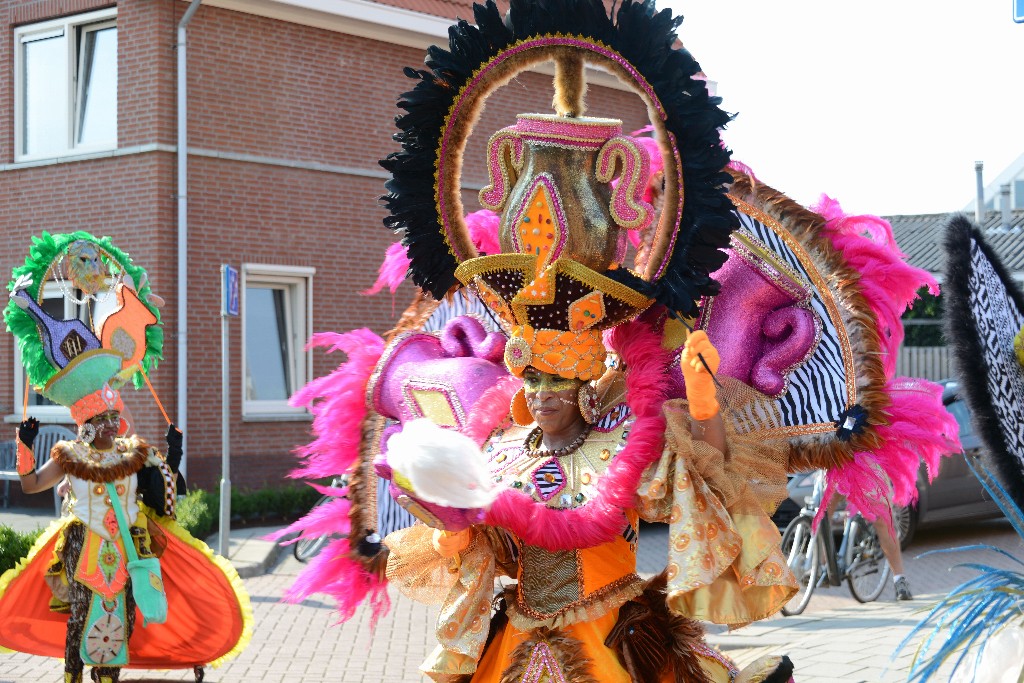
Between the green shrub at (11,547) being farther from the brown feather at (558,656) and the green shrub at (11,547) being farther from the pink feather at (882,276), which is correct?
the pink feather at (882,276)

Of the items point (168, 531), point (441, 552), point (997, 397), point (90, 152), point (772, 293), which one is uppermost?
point (90, 152)

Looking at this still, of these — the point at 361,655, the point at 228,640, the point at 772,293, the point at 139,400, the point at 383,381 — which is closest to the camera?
the point at 772,293

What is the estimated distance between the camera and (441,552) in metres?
3.44

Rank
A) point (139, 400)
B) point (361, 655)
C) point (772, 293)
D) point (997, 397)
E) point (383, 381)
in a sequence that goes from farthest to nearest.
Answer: point (139, 400)
point (361, 655)
point (383, 381)
point (772, 293)
point (997, 397)

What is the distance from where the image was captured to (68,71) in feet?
49.6

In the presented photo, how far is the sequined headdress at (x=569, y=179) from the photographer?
10.7 ft

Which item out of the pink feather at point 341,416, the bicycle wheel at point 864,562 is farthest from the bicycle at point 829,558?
the pink feather at point 341,416

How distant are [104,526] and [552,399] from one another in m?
Answer: 3.76

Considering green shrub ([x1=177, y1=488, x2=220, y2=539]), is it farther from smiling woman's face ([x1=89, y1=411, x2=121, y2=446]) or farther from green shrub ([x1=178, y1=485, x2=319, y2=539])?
smiling woman's face ([x1=89, y1=411, x2=121, y2=446])

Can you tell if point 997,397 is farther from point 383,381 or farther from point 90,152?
point 90,152

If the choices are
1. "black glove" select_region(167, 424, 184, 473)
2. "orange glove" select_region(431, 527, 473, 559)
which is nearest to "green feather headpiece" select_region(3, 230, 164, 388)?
"black glove" select_region(167, 424, 184, 473)

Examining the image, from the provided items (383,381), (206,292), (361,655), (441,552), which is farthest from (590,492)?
(206,292)

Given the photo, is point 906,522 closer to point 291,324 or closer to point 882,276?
point 291,324

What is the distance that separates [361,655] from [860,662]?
129 inches
